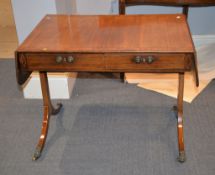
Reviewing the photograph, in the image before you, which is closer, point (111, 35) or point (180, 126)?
point (111, 35)

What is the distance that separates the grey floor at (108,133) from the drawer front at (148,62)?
0.60m

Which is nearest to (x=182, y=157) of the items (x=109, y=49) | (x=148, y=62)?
(x=148, y=62)


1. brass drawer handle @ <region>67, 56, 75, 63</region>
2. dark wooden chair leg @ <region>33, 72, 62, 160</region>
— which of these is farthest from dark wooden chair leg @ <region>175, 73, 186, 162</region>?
dark wooden chair leg @ <region>33, 72, 62, 160</region>

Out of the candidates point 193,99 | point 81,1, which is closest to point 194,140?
point 193,99

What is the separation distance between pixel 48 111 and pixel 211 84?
129cm

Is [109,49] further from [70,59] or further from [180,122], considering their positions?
[180,122]

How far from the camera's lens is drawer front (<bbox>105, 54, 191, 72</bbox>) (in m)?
1.57

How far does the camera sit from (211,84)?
8.63 ft

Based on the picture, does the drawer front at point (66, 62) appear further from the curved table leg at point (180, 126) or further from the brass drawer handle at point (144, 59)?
the curved table leg at point (180, 126)

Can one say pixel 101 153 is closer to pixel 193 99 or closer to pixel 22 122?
pixel 22 122

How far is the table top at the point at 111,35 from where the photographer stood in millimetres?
1599

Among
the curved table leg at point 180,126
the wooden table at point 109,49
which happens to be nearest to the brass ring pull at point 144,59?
the wooden table at point 109,49

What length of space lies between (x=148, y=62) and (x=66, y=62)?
389mm

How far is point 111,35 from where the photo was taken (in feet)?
5.68
